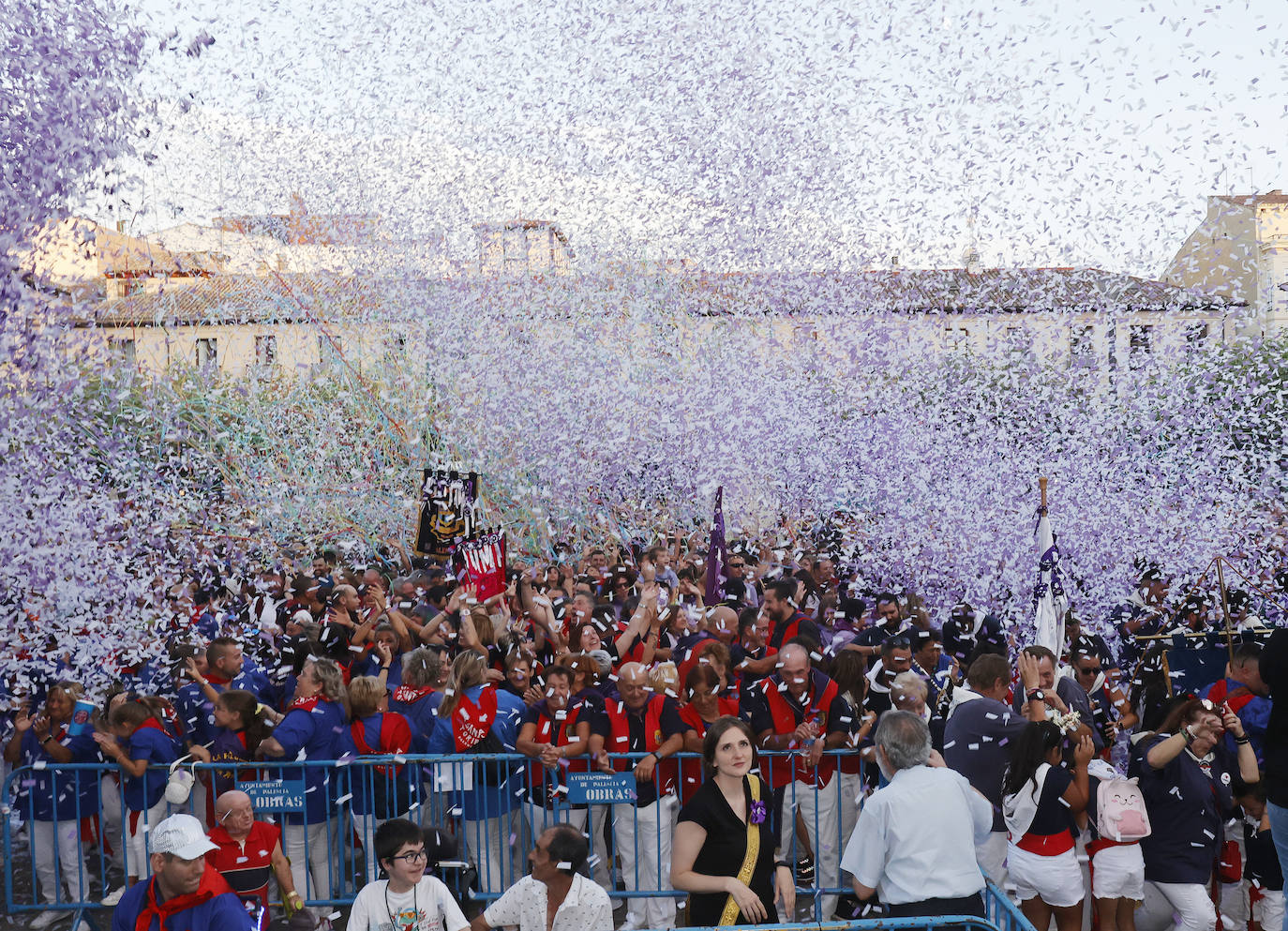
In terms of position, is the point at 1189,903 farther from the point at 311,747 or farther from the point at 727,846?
the point at 311,747

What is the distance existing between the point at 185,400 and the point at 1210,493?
1606cm

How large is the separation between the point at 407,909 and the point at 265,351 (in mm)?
19011

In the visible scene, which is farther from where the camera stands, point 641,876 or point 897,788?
point 641,876

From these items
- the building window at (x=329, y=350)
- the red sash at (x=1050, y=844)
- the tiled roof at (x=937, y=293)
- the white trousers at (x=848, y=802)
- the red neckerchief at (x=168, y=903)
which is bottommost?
the white trousers at (x=848, y=802)

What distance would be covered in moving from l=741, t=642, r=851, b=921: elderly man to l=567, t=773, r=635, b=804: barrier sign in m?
0.76

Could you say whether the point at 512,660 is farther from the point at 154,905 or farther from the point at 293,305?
the point at 293,305

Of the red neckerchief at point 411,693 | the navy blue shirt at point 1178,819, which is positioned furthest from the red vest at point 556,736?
the navy blue shirt at point 1178,819

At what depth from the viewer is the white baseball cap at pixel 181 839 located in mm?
3543

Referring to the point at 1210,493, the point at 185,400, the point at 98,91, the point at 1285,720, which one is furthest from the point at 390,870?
the point at 185,400

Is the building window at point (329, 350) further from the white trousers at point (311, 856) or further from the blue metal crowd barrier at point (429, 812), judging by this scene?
the white trousers at point (311, 856)

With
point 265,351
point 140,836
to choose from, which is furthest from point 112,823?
point 265,351

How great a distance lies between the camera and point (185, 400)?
770 inches

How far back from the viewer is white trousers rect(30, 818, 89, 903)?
6238mm

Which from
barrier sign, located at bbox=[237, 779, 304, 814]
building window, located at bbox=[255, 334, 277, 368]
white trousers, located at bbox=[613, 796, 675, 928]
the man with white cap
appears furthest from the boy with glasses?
building window, located at bbox=[255, 334, 277, 368]
